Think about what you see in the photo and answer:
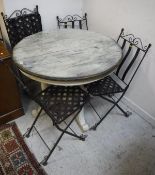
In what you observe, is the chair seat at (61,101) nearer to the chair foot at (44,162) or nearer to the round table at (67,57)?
the round table at (67,57)

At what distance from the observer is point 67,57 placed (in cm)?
179

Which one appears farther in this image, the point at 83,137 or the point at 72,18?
the point at 72,18

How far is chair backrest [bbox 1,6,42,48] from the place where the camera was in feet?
7.40

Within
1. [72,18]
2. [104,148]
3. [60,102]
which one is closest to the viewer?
[60,102]

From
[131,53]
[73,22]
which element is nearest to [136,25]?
[131,53]

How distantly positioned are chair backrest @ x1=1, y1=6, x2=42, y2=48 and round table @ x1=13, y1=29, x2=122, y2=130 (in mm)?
273

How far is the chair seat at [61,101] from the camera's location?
1.68 meters

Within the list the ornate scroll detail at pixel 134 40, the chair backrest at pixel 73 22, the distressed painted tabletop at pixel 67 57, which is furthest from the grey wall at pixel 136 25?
the distressed painted tabletop at pixel 67 57

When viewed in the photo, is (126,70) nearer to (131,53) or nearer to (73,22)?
(131,53)

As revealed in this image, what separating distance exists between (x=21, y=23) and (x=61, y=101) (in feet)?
3.84

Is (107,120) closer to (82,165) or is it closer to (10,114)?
(82,165)

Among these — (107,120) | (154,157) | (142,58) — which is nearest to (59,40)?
(142,58)

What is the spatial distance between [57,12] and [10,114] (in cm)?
143

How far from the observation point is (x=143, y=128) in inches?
86.4
